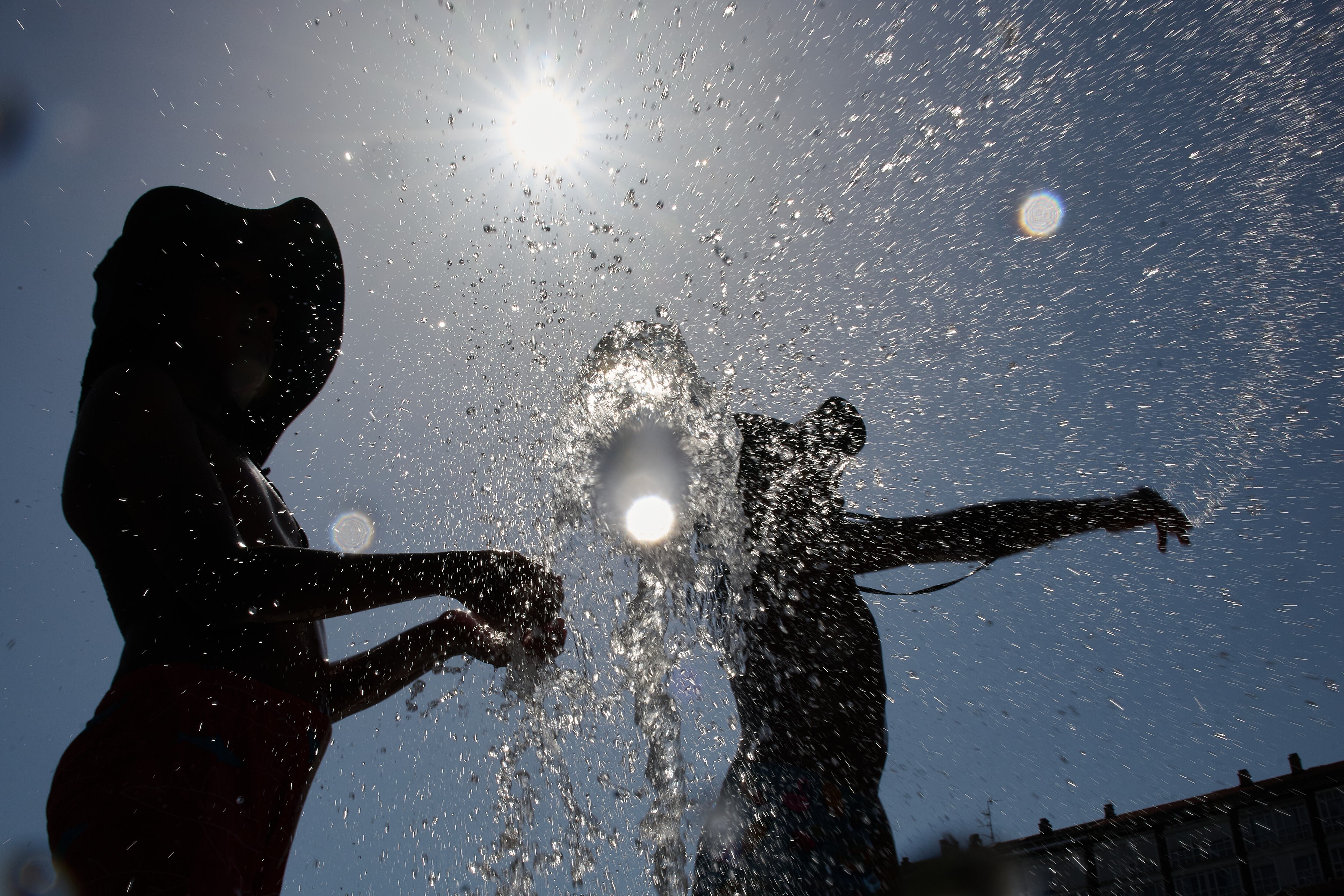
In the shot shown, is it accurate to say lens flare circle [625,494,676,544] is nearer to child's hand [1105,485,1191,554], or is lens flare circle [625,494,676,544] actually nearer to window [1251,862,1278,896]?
child's hand [1105,485,1191,554]

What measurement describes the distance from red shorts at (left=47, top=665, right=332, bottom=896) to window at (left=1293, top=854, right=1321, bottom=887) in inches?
225

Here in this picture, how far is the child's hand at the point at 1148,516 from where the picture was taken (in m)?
2.17

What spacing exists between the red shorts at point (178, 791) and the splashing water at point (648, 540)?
835 mm

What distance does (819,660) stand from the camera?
2.15 meters

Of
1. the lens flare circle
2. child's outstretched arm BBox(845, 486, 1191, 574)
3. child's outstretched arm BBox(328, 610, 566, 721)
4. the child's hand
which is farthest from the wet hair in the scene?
child's outstretched arm BBox(328, 610, 566, 721)

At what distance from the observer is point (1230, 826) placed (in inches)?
142

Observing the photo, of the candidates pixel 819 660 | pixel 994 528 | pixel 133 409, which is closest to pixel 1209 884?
pixel 994 528

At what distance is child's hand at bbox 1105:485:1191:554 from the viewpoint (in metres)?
2.17

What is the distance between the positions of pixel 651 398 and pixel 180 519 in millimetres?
2560

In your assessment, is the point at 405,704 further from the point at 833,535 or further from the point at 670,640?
the point at 833,535

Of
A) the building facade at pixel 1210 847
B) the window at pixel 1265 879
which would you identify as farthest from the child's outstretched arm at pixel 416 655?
the window at pixel 1265 879

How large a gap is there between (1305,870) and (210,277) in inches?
256

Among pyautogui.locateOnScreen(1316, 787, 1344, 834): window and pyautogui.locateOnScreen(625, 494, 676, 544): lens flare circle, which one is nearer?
pyautogui.locateOnScreen(625, 494, 676, 544): lens flare circle

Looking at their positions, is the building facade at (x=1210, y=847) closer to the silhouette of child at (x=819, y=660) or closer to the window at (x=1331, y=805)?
the window at (x=1331, y=805)
